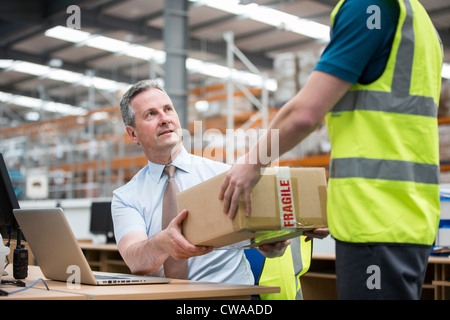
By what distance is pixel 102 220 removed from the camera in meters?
6.13

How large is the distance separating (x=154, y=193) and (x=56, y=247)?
619 millimetres

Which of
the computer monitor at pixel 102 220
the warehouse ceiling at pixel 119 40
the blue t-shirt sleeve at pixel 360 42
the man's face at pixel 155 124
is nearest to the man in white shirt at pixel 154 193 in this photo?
the man's face at pixel 155 124

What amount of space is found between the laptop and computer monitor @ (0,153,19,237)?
9cm

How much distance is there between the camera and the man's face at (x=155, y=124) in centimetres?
239

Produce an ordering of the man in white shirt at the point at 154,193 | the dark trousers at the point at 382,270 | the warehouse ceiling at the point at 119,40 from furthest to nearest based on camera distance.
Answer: the warehouse ceiling at the point at 119,40, the man in white shirt at the point at 154,193, the dark trousers at the point at 382,270

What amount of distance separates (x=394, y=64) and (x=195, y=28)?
9691 millimetres

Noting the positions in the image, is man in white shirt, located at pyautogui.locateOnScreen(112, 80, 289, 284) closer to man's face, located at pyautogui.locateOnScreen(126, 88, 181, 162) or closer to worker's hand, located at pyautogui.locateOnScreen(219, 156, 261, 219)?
man's face, located at pyautogui.locateOnScreen(126, 88, 181, 162)

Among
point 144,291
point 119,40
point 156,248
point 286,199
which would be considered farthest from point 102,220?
point 119,40

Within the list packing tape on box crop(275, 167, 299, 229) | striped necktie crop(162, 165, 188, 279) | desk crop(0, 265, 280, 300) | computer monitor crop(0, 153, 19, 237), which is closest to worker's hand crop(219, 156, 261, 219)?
packing tape on box crop(275, 167, 299, 229)

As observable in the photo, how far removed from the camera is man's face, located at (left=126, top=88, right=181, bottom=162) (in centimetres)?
→ 239

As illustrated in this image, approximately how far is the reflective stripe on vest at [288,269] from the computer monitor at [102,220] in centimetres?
404

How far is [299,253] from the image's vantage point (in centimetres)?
221

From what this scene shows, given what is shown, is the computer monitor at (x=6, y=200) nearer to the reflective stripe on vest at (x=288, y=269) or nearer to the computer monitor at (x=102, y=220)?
the reflective stripe on vest at (x=288, y=269)
